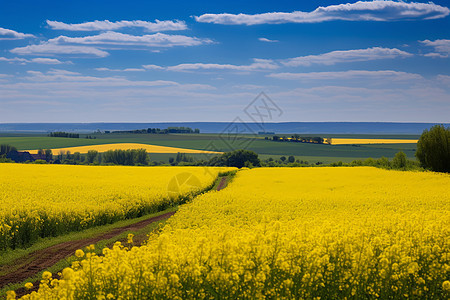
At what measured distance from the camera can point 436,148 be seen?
4928cm

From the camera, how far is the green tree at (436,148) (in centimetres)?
4881

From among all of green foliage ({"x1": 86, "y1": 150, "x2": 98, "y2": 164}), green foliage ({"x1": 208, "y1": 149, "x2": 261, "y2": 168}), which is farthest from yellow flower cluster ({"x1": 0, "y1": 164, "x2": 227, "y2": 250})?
green foliage ({"x1": 86, "y1": 150, "x2": 98, "y2": 164})

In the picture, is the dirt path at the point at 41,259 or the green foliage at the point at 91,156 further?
the green foliage at the point at 91,156

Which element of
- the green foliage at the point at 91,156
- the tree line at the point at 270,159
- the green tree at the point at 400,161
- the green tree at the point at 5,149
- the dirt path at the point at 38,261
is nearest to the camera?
the dirt path at the point at 38,261

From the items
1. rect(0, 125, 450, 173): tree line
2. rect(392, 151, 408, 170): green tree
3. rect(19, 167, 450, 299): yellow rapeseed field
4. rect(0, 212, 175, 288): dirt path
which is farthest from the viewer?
rect(392, 151, 408, 170): green tree

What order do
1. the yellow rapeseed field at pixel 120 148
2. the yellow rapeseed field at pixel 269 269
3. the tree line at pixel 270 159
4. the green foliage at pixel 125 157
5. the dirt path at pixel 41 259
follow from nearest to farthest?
the yellow rapeseed field at pixel 269 269 < the dirt path at pixel 41 259 < the tree line at pixel 270 159 < the green foliage at pixel 125 157 < the yellow rapeseed field at pixel 120 148

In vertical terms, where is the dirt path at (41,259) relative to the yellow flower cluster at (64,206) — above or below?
below

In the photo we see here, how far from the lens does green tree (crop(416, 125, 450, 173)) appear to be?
1922 inches

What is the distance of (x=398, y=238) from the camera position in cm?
986

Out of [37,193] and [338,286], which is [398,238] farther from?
[37,193]

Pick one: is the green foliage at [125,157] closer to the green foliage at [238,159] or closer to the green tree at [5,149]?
the green foliage at [238,159]

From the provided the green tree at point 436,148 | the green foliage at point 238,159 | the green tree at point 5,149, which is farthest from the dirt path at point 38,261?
the green tree at point 5,149

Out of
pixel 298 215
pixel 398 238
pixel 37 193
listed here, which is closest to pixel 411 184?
pixel 298 215

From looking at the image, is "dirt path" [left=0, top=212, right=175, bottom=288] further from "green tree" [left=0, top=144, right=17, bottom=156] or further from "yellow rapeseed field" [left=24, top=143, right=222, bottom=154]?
"green tree" [left=0, top=144, right=17, bottom=156]
